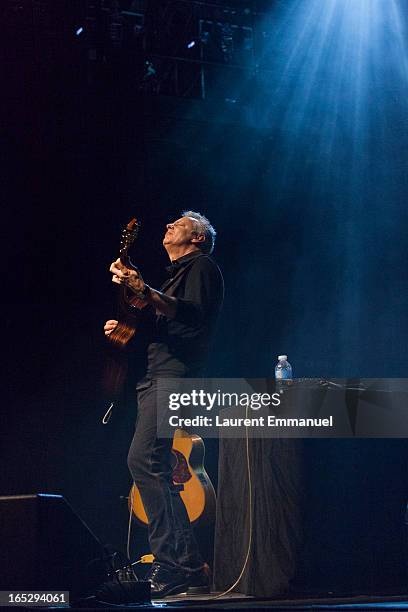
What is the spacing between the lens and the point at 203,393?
165 inches

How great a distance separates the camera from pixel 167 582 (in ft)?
12.5

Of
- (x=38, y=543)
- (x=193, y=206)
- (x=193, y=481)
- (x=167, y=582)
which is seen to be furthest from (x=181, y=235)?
(x=193, y=206)

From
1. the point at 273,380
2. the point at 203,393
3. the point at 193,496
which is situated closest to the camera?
the point at 273,380

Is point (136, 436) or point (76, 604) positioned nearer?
point (76, 604)

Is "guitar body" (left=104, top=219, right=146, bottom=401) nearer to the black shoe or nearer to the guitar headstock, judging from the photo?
the guitar headstock

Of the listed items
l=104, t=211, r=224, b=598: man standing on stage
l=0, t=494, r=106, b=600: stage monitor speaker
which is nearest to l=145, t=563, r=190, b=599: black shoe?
l=104, t=211, r=224, b=598: man standing on stage

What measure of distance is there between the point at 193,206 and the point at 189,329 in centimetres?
302

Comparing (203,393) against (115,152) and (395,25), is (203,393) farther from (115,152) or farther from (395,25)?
(395,25)

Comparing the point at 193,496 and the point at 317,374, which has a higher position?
the point at 317,374

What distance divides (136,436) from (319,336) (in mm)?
3575

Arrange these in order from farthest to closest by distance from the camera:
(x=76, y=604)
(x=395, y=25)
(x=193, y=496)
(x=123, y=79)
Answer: (x=395, y=25) < (x=123, y=79) < (x=193, y=496) < (x=76, y=604)

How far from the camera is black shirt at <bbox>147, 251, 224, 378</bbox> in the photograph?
13.3 feet

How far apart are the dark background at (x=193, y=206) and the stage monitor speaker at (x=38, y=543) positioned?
3.04 metres

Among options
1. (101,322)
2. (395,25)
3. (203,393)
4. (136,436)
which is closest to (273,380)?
(203,393)
